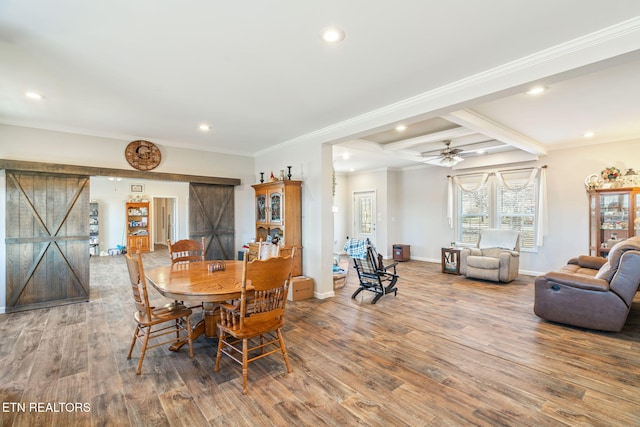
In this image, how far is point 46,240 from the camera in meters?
4.36

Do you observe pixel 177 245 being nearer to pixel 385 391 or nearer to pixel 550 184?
pixel 385 391

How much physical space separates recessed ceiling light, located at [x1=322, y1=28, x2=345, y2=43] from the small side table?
563cm

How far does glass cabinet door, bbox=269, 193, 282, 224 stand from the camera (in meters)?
5.03

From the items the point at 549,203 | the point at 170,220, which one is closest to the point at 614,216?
the point at 549,203

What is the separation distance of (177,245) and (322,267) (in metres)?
2.16

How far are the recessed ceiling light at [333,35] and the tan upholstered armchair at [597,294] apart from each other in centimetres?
379

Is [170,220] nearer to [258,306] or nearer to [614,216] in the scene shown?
[258,306]

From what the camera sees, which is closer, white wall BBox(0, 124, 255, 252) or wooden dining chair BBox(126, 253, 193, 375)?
wooden dining chair BBox(126, 253, 193, 375)

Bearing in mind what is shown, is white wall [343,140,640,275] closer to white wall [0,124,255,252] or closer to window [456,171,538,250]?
window [456,171,538,250]

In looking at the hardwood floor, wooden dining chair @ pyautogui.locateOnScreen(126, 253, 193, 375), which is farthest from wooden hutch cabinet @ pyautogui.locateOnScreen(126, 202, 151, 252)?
wooden dining chair @ pyautogui.locateOnScreen(126, 253, 193, 375)

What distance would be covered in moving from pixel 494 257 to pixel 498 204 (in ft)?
5.29

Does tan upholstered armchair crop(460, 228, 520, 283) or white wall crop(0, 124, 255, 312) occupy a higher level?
white wall crop(0, 124, 255, 312)

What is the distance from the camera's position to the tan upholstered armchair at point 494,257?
19.0 feet

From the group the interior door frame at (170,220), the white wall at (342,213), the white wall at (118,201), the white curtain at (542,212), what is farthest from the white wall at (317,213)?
the interior door frame at (170,220)
